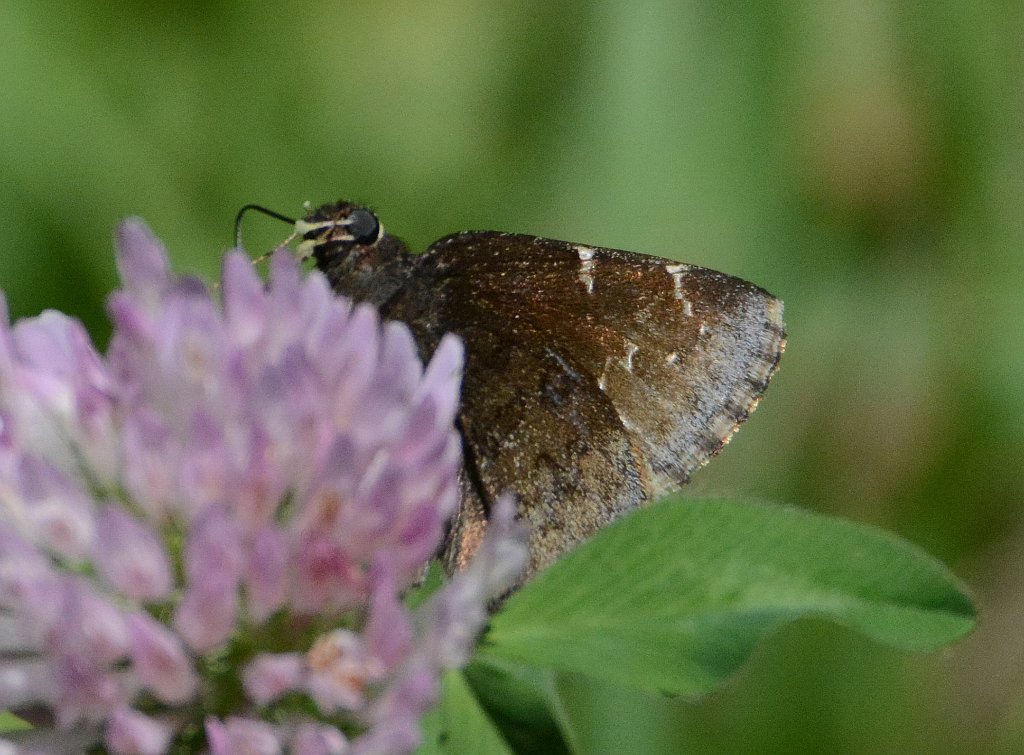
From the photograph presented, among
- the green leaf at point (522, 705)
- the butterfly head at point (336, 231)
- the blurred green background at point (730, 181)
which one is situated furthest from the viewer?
the blurred green background at point (730, 181)

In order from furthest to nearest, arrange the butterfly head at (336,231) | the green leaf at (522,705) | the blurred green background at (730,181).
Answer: the blurred green background at (730,181), the butterfly head at (336,231), the green leaf at (522,705)

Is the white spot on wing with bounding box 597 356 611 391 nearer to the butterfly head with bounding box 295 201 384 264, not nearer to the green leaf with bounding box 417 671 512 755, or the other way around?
the butterfly head with bounding box 295 201 384 264

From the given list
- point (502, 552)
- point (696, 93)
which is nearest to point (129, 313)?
point (502, 552)

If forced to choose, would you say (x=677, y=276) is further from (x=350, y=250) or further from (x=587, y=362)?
(x=350, y=250)

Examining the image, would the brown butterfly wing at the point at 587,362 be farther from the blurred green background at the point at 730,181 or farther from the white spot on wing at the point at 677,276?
the blurred green background at the point at 730,181

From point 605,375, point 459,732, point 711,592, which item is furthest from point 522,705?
point 605,375

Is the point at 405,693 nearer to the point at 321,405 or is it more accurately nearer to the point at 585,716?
the point at 321,405

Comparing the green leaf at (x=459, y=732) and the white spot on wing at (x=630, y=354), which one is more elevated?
the white spot on wing at (x=630, y=354)

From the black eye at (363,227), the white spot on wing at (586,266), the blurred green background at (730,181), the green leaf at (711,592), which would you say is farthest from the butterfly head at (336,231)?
the blurred green background at (730,181)
